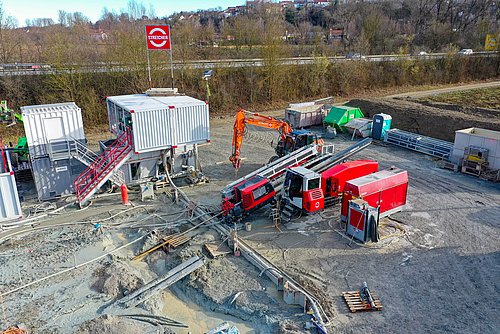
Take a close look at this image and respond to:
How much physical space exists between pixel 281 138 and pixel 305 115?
11074 millimetres

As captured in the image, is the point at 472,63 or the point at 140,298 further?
the point at 472,63

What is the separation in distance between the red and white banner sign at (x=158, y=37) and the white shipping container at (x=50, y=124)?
703 cm

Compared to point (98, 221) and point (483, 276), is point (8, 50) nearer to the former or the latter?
point (98, 221)

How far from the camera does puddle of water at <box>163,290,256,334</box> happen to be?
449 inches

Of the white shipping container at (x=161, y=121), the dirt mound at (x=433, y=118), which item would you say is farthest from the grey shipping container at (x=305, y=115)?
the white shipping container at (x=161, y=121)

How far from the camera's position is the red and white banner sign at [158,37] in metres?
24.3

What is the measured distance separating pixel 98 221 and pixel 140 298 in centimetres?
647

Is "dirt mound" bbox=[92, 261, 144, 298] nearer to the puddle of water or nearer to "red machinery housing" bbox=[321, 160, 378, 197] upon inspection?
the puddle of water

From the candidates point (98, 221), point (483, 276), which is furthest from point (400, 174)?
point (98, 221)

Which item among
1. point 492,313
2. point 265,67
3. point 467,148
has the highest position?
point 265,67

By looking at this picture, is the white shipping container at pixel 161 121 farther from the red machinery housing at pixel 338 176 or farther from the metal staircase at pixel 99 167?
the red machinery housing at pixel 338 176

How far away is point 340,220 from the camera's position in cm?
1722

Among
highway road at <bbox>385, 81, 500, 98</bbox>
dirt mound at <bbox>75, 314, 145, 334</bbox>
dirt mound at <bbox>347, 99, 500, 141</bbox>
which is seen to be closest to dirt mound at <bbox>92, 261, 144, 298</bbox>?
dirt mound at <bbox>75, 314, 145, 334</bbox>

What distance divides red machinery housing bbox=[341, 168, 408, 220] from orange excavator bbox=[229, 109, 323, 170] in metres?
5.25
